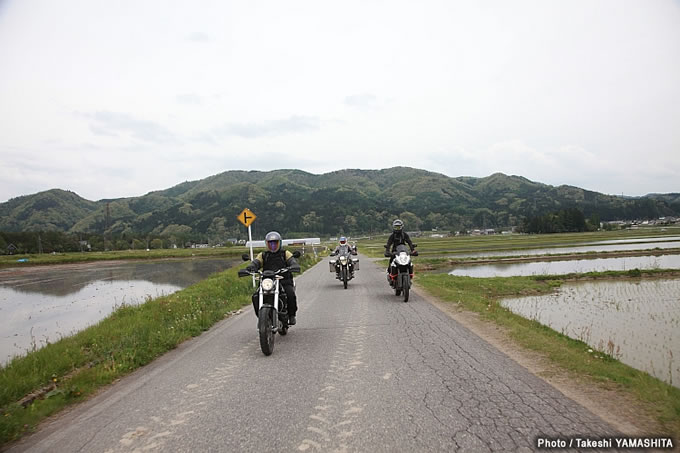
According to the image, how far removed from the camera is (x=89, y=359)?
7.29 metres

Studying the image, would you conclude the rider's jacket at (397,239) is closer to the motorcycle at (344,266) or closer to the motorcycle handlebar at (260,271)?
the motorcycle at (344,266)

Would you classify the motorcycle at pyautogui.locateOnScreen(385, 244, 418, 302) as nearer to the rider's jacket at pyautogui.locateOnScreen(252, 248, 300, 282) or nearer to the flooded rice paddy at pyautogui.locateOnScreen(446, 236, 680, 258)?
the rider's jacket at pyautogui.locateOnScreen(252, 248, 300, 282)

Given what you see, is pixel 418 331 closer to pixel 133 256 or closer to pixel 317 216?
pixel 133 256

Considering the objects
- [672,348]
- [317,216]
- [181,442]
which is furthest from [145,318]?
[317,216]

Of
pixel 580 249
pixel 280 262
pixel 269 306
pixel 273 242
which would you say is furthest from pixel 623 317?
pixel 580 249

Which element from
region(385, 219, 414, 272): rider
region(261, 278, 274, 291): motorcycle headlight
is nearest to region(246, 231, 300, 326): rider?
region(261, 278, 274, 291): motorcycle headlight

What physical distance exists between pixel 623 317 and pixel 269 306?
9082 millimetres

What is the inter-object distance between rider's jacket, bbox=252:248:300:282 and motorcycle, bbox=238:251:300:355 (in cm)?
13

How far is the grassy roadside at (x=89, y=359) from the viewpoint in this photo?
196 inches

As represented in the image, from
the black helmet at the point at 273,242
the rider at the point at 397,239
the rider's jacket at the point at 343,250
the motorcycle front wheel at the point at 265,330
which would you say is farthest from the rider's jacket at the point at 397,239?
the motorcycle front wheel at the point at 265,330

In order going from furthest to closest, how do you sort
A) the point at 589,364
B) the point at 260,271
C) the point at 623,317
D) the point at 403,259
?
the point at 403,259
the point at 623,317
the point at 260,271
the point at 589,364

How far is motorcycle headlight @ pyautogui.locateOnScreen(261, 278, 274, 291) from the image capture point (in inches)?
278

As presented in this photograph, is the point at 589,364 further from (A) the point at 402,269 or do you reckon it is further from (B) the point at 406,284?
(A) the point at 402,269

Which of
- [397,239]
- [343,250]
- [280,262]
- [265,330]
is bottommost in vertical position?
[265,330]
